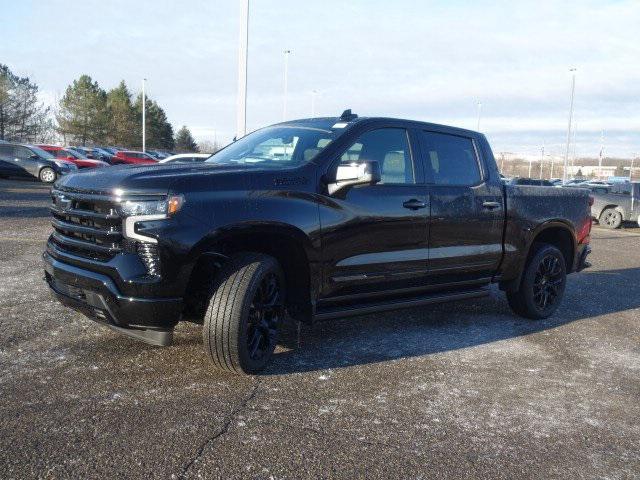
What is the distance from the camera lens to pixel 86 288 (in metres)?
3.59

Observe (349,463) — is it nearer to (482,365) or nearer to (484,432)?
(484,432)

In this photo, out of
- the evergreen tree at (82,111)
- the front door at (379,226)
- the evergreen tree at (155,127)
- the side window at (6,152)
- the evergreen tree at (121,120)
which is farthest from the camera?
the evergreen tree at (155,127)

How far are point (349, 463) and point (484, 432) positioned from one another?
2.96 feet

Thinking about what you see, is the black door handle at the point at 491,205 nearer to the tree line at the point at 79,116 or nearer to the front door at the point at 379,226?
the front door at the point at 379,226

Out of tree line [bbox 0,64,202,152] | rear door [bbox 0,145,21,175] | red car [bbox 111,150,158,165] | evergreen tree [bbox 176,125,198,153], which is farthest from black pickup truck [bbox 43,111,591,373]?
evergreen tree [bbox 176,125,198,153]

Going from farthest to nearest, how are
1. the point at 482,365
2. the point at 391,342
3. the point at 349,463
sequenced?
the point at 391,342 → the point at 482,365 → the point at 349,463

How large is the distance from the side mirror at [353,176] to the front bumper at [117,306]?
1355 millimetres

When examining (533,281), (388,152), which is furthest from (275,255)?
(533,281)

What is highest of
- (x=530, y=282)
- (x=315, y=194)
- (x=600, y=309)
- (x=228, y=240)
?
(x=315, y=194)

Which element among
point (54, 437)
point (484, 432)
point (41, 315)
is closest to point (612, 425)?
point (484, 432)

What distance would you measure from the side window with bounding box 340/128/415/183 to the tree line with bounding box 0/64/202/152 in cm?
5385

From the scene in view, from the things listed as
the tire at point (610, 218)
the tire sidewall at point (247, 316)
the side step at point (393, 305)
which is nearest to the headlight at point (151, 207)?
the tire sidewall at point (247, 316)

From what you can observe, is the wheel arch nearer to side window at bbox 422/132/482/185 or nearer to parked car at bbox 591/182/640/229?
side window at bbox 422/132/482/185

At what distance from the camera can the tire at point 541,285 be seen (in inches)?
226
